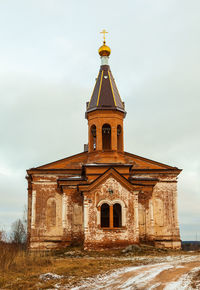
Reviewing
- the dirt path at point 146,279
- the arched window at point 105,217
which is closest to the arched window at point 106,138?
the arched window at point 105,217

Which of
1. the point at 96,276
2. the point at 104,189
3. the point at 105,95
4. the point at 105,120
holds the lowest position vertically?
the point at 96,276

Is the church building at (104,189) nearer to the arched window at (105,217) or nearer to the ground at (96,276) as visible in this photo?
the arched window at (105,217)

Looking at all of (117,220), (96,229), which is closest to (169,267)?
(96,229)

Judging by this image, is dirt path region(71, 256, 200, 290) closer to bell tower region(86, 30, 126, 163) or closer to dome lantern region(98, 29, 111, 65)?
bell tower region(86, 30, 126, 163)

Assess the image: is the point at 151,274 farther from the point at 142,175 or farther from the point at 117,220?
the point at 142,175

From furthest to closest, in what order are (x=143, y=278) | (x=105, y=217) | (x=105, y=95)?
1. (x=105, y=95)
2. (x=105, y=217)
3. (x=143, y=278)

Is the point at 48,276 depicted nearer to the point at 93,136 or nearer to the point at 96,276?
the point at 96,276

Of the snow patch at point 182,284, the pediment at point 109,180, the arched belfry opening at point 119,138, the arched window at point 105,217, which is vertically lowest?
the snow patch at point 182,284

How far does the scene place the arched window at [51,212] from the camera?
26750mm

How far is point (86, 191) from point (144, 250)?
5001 mm

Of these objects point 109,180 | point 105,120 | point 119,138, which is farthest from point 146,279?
point 119,138

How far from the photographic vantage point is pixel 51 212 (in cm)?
2698

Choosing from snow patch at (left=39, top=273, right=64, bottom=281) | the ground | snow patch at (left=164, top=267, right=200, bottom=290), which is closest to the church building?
the ground

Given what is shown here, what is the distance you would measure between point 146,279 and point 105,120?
17136mm
